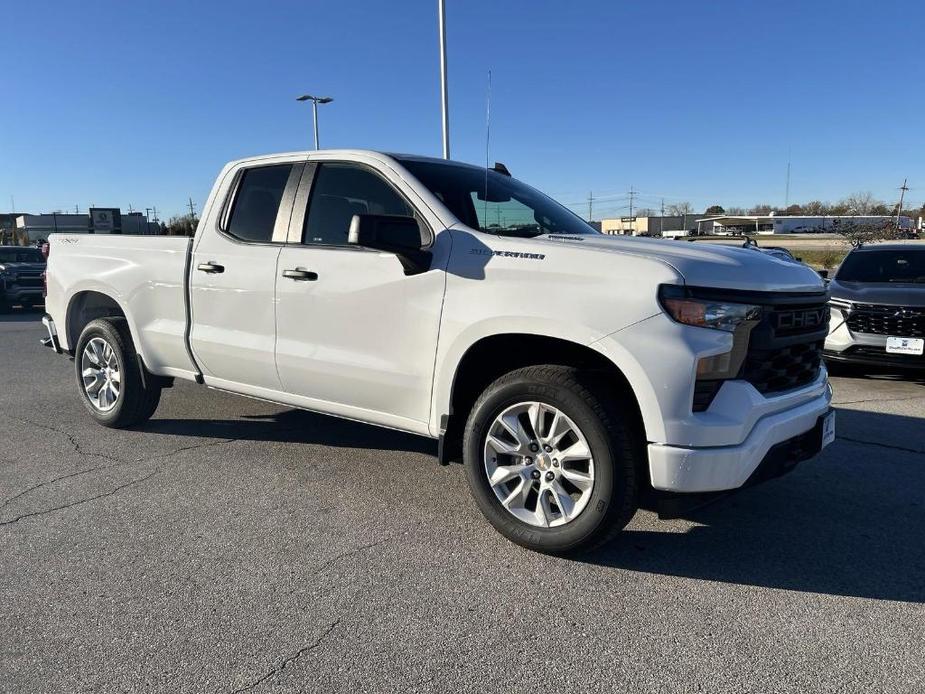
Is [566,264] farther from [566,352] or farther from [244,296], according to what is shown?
[244,296]

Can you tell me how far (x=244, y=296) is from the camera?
4527mm

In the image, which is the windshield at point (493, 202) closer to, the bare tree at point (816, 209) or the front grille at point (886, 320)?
the front grille at point (886, 320)

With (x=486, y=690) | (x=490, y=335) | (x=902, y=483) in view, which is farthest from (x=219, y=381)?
(x=902, y=483)

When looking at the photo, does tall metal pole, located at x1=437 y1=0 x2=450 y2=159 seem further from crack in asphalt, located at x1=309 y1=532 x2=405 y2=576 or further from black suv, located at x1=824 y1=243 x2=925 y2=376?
crack in asphalt, located at x1=309 y1=532 x2=405 y2=576

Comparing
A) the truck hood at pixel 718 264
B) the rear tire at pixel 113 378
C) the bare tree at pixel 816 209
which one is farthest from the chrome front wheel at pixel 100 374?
the bare tree at pixel 816 209

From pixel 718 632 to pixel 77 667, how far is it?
231cm

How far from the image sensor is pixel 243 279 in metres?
4.52

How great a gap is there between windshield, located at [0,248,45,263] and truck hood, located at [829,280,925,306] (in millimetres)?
17833

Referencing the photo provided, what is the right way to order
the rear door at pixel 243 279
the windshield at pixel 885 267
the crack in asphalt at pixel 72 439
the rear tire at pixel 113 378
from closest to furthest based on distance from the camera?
the rear door at pixel 243 279
the crack in asphalt at pixel 72 439
the rear tire at pixel 113 378
the windshield at pixel 885 267

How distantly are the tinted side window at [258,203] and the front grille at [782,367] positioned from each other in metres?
2.89

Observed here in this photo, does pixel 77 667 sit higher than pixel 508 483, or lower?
lower

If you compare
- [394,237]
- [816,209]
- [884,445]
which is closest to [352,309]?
[394,237]

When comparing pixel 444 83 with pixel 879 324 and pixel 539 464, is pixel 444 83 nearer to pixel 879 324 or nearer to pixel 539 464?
pixel 879 324

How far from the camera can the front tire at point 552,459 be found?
3.15 m
